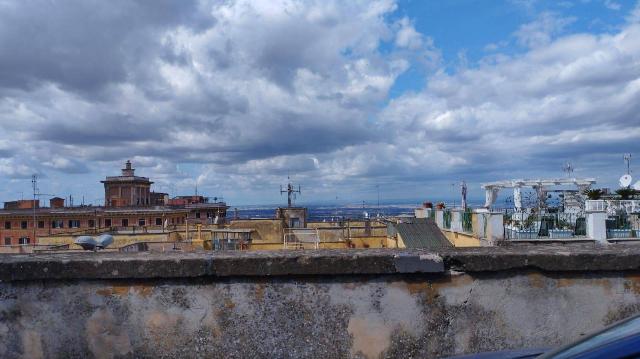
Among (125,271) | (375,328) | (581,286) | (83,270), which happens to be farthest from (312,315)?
(581,286)

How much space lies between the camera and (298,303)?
3965mm

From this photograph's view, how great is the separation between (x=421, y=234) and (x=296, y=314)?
2407cm

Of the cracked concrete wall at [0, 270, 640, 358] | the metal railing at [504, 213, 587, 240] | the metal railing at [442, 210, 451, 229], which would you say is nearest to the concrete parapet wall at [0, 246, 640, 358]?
the cracked concrete wall at [0, 270, 640, 358]

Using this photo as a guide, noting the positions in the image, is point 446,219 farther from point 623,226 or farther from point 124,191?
point 124,191

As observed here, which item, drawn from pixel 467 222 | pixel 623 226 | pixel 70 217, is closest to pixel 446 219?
pixel 467 222

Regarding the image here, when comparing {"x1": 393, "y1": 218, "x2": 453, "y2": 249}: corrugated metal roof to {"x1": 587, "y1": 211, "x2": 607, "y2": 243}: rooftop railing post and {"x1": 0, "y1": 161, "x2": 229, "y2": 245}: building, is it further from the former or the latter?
{"x1": 0, "y1": 161, "x2": 229, "y2": 245}: building

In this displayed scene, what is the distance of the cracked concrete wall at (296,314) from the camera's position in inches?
155

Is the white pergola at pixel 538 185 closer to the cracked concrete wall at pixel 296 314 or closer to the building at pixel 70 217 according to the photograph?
the cracked concrete wall at pixel 296 314

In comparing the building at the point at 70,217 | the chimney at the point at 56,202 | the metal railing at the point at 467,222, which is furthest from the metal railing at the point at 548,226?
the chimney at the point at 56,202

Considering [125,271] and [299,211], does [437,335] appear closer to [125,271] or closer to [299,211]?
[125,271]

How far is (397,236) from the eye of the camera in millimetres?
29562

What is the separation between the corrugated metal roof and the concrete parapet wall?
21831 mm

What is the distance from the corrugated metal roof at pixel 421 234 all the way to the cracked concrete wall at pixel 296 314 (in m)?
21.8

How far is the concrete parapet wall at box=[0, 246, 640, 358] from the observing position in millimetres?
3938
